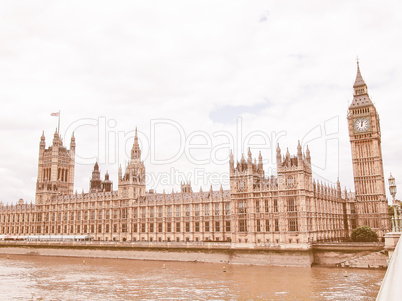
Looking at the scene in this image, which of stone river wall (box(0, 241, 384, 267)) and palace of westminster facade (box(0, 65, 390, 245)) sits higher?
palace of westminster facade (box(0, 65, 390, 245))

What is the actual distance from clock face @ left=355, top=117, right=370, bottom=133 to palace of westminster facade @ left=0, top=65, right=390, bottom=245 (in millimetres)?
297

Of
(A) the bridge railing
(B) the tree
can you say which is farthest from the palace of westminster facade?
(A) the bridge railing

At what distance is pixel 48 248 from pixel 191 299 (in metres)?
85.8

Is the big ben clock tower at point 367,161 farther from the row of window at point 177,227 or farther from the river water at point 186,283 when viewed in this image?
the river water at point 186,283

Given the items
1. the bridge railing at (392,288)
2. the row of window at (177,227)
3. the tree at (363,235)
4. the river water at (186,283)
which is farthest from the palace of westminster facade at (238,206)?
the bridge railing at (392,288)

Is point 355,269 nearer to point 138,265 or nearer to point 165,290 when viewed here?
point 165,290

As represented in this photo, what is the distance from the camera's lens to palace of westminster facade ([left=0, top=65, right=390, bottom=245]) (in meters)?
89.2

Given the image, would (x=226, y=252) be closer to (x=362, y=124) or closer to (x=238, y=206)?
(x=238, y=206)

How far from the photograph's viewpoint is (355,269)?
247 ft

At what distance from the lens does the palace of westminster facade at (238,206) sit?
293 ft

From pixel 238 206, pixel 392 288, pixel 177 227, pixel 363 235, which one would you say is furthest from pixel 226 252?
pixel 392 288

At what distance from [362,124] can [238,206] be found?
5581 cm

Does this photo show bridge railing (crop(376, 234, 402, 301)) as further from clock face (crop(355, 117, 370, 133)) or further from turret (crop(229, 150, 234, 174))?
clock face (crop(355, 117, 370, 133))

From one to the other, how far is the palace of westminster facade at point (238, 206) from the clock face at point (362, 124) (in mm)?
297
